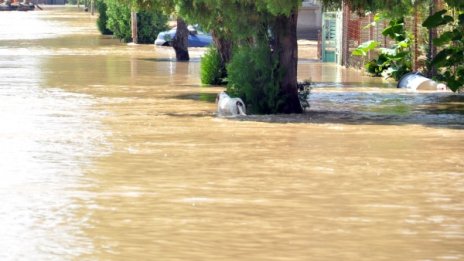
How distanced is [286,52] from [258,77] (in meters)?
0.64

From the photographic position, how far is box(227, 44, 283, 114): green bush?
21.4 meters

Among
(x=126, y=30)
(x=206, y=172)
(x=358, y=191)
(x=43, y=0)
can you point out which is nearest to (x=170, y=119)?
(x=206, y=172)

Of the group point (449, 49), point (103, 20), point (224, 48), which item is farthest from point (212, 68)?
point (103, 20)

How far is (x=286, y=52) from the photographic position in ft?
70.6

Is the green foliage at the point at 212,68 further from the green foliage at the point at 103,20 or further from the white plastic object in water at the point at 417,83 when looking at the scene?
the green foliage at the point at 103,20

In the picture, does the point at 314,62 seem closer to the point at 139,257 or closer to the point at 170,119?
the point at 170,119

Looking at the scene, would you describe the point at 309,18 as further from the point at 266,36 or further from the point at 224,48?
the point at 266,36

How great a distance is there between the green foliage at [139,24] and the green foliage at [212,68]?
2549 centimetres

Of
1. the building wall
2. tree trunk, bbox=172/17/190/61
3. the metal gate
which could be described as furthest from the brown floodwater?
the building wall

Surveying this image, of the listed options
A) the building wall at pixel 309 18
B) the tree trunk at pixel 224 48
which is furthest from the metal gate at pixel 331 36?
the building wall at pixel 309 18

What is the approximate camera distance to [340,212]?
12.0m

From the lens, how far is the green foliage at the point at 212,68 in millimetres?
29172

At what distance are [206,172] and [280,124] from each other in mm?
5425

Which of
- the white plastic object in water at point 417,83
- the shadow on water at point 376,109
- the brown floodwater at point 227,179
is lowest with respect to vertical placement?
the brown floodwater at point 227,179
